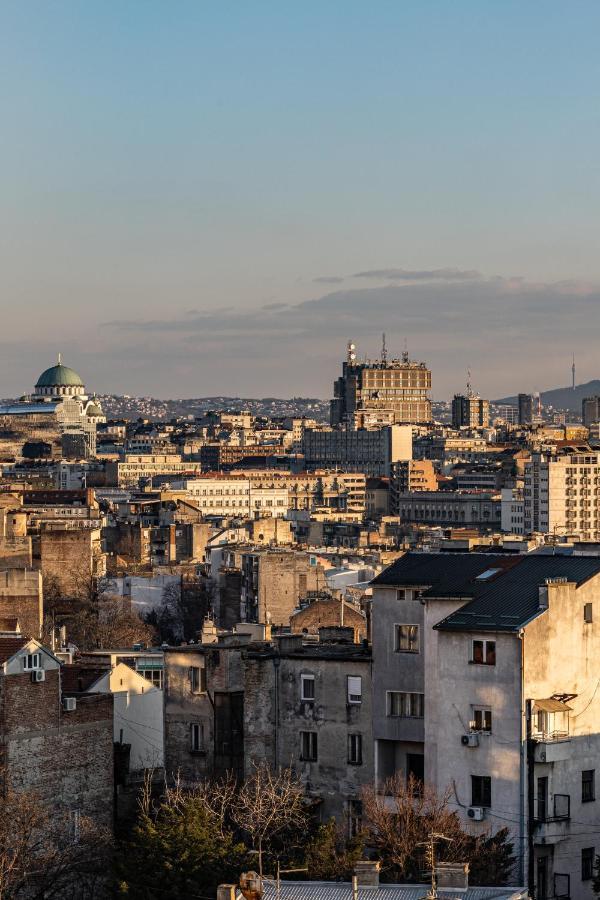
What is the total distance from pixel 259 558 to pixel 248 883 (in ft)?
241

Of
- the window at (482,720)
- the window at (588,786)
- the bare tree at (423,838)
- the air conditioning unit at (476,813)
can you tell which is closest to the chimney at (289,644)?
the bare tree at (423,838)

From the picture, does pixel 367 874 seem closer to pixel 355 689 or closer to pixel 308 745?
pixel 355 689

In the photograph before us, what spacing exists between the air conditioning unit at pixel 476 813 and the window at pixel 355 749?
3.50 m

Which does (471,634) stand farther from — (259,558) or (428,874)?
(259,558)

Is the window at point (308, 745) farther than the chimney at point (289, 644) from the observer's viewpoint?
No

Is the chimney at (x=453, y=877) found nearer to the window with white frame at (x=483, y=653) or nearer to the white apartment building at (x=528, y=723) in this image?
the white apartment building at (x=528, y=723)

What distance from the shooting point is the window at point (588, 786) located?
3875 centimetres

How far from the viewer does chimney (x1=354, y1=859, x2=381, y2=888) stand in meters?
32.4

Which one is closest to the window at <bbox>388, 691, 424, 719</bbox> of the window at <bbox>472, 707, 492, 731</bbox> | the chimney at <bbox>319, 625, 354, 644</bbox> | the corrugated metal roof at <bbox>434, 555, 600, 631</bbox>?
the corrugated metal roof at <bbox>434, 555, 600, 631</bbox>

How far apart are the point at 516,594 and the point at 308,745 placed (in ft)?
16.6

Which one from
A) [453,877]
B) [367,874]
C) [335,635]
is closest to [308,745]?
[335,635]

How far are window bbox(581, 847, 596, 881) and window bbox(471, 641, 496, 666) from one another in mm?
3278

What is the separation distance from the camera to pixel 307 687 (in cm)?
4225

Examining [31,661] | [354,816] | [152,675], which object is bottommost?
[354,816]
